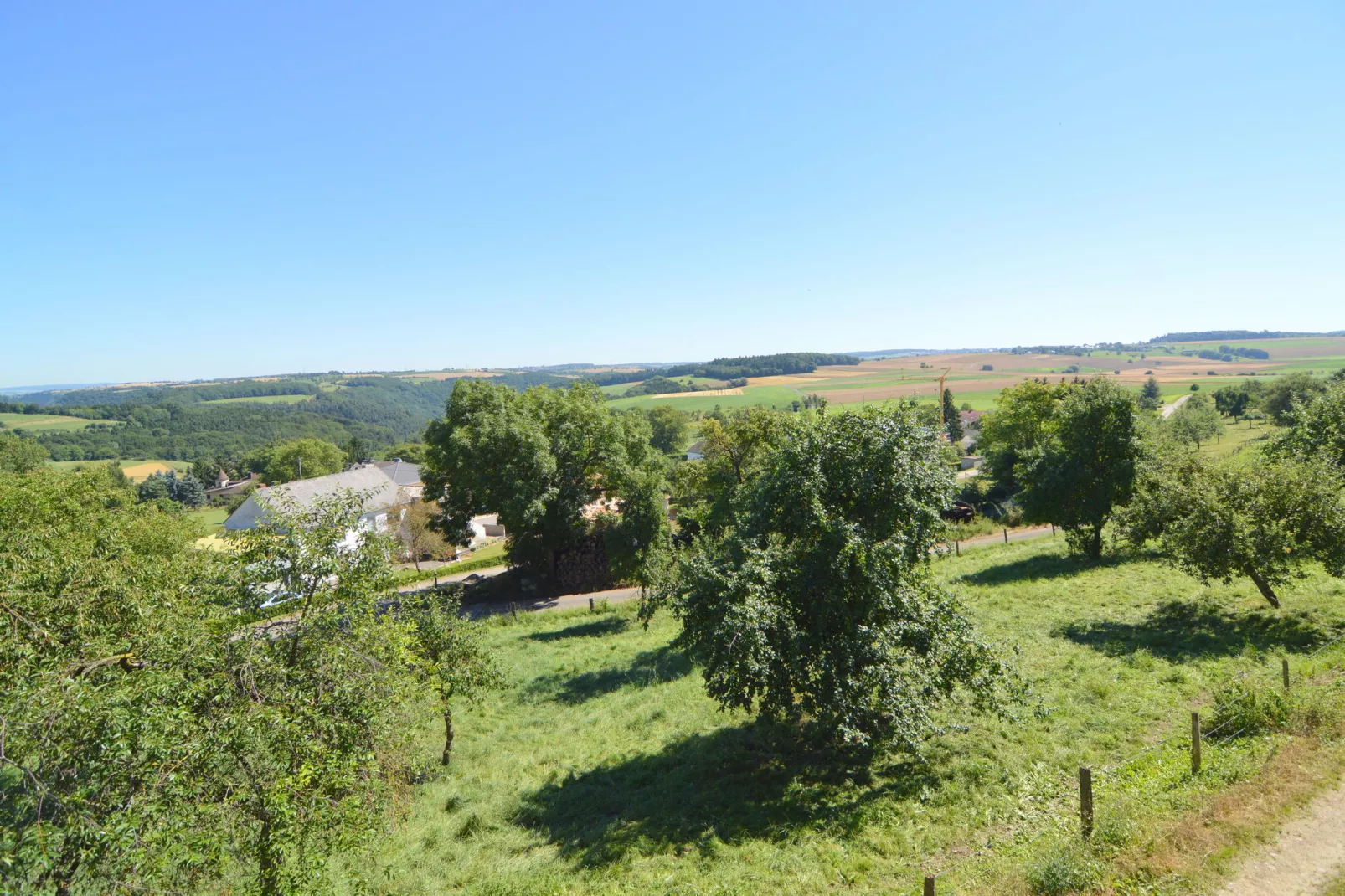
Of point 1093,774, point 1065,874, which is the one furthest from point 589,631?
point 1065,874

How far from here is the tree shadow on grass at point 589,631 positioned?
25.6m

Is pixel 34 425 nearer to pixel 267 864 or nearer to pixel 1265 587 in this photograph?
pixel 267 864

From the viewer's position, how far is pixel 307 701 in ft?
26.2

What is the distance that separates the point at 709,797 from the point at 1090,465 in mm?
23623

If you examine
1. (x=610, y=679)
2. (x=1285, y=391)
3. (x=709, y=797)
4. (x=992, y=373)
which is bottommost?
(x=610, y=679)

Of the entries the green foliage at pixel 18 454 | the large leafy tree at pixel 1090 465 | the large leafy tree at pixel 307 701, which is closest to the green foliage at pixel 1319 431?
the large leafy tree at pixel 1090 465

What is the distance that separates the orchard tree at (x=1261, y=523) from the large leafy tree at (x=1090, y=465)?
803 cm

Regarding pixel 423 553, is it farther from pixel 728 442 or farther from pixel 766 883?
pixel 766 883

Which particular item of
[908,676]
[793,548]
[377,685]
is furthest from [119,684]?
[908,676]

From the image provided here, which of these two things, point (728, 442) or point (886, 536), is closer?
point (886, 536)

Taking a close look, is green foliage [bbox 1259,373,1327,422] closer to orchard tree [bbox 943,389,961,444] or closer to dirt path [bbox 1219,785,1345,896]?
orchard tree [bbox 943,389,961,444]

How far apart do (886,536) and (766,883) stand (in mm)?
6193

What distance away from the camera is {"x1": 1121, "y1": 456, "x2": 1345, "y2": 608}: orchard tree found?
609 inches

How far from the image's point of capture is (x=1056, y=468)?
88.5 ft
